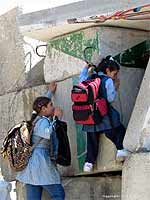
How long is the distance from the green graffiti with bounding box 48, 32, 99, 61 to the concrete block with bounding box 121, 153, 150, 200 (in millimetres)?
1561

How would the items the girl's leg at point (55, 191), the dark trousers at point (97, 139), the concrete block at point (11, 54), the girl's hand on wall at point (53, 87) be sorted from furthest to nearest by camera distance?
1. the concrete block at point (11, 54)
2. the girl's hand on wall at point (53, 87)
3. the girl's leg at point (55, 191)
4. the dark trousers at point (97, 139)

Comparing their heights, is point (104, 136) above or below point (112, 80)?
below

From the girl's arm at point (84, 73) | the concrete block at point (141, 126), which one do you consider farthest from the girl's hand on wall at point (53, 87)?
the concrete block at point (141, 126)

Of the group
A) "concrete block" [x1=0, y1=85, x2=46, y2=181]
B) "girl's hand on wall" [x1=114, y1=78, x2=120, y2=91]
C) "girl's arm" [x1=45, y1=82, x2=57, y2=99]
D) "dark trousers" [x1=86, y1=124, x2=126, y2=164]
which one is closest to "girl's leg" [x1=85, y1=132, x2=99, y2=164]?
"dark trousers" [x1=86, y1=124, x2=126, y2=164]

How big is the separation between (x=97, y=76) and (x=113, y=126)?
526 millimetres

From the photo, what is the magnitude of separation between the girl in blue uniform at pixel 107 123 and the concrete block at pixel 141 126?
0.96 ft

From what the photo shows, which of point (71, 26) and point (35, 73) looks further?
point (35, 73)

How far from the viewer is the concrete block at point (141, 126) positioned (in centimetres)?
610

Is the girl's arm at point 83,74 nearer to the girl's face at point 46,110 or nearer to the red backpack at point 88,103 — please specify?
the red backpack at point 88,103

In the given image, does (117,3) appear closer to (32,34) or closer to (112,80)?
(112,80)

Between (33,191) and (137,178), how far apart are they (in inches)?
56.6

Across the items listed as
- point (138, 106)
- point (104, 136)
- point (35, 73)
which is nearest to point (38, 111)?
point (104, 136)

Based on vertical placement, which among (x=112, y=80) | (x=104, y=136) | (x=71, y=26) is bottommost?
(x=104, y=136)

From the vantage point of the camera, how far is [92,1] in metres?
6.68
